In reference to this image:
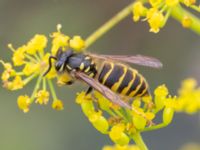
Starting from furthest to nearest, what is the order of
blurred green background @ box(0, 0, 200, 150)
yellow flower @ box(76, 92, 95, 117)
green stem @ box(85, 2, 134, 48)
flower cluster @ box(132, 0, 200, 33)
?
blurred green background @ box(0, 0, 200, 150), green stem @ box(85, 2, 134, 48), flower cluster @ box(132, 0, 200, 33), yellow flower @ box(76, 92, 95, 117)

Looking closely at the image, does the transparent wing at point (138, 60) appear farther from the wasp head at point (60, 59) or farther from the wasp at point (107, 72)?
the wasp head at point (60, 59)

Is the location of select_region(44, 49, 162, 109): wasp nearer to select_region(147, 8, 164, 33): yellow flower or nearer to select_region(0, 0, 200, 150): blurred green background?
select_region(147, 8, 164, 33): yellow flower

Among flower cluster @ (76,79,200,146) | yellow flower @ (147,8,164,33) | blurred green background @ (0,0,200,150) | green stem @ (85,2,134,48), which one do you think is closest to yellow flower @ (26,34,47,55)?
green stem @ (85,2,134,48)

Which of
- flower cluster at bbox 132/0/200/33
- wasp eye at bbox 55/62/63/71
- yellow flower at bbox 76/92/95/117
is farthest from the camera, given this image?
wasp eye at bbox 55/62/63/71

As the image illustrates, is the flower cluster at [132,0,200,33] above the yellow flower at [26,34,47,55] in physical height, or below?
below

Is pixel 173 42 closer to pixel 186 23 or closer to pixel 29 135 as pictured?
pixel 29 135

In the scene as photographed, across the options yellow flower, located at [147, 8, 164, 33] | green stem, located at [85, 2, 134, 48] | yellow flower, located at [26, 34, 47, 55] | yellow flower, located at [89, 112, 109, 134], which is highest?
yellow flower, located at [26, 34, 47, 55]

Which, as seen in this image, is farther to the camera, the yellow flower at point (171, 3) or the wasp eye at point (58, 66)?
the wasp eye at point (58, 66)

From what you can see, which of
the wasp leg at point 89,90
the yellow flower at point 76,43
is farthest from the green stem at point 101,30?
the wasp leg at point 89,90

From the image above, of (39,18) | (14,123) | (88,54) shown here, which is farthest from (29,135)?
(88,54)
